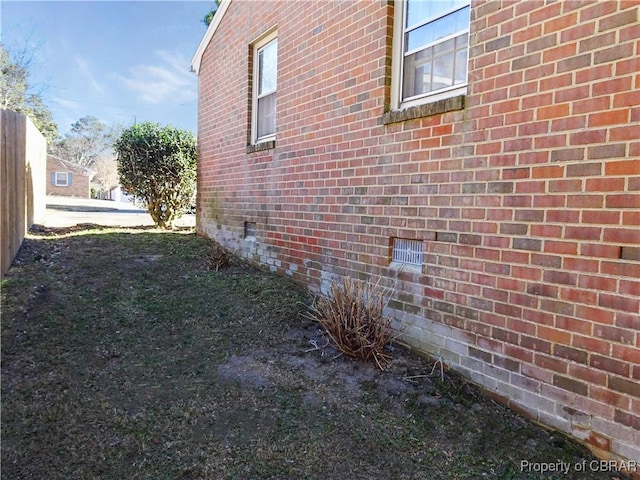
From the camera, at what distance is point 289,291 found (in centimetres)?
493

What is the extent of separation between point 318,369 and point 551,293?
1.79m

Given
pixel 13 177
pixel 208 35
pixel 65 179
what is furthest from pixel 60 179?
pixel 13 177

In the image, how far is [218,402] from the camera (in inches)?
116

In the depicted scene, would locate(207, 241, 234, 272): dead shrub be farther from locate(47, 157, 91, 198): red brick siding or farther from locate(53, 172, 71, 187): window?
locate(53, 172, 71, 187): window

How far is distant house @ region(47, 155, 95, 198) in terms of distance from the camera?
40281mm

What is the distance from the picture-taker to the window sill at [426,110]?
326 centimetres

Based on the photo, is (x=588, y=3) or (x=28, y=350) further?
(x=28, y=350)

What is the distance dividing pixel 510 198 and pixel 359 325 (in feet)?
4.98

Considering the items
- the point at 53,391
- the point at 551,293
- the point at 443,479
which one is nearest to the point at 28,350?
the point at 53,391

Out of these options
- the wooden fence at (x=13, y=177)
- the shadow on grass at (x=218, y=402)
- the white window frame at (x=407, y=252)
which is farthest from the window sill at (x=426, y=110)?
the wooden fence at (x=13, y=177)

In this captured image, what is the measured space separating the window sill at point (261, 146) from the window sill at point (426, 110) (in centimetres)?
226

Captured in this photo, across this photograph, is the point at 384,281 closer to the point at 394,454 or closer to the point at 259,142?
the point at 394,454

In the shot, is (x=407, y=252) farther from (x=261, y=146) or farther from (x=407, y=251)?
(x=261, y=146)

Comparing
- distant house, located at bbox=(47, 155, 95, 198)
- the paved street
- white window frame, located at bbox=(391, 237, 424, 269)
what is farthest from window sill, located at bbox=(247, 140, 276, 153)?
distant house, located at bbox=(47, 155, 95, 198)
